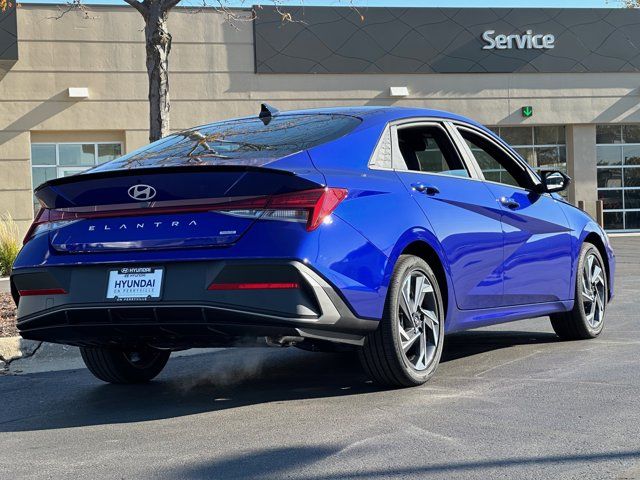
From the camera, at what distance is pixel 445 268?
565cm

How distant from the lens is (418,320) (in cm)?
546

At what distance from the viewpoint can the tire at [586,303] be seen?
23.8ft

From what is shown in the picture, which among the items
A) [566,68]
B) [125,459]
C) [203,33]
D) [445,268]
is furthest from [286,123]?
[566,68]

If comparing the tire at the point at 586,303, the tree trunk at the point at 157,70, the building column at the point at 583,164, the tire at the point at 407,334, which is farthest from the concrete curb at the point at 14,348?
the building column at the point at 583,164

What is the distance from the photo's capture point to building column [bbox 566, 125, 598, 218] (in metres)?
27.3

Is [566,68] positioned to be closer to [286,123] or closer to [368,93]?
[368,93]

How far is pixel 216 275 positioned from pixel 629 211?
2549 centimetres

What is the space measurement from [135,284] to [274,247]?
760mm

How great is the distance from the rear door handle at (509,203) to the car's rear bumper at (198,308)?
1.84 meters

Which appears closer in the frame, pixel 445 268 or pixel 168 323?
pixel 168 323

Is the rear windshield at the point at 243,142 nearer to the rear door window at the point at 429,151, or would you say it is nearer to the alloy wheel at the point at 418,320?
the rear door window at the point at 429,151

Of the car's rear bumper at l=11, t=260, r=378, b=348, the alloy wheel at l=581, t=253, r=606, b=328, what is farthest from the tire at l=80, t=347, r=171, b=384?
the alloy wheel at l=581, t=253, r=606, b=328

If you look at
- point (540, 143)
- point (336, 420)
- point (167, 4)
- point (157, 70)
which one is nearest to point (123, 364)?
point (336, 420)

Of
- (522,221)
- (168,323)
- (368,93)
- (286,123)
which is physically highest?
(368,93)
